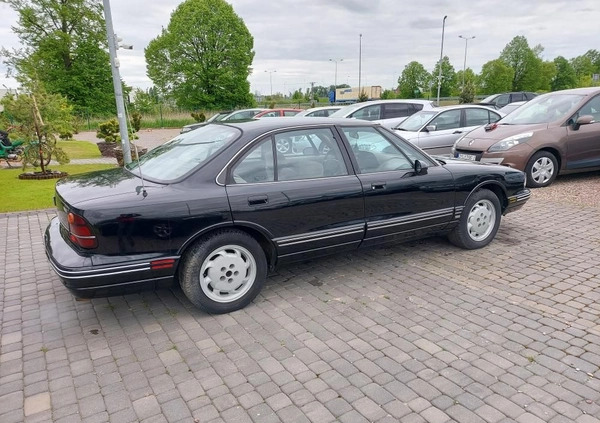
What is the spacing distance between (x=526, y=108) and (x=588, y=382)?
7647 mm

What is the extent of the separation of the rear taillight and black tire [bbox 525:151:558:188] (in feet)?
24.9

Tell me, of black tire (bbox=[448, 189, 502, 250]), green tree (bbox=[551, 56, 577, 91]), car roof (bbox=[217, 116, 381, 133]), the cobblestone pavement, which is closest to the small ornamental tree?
the cobblestone pavement

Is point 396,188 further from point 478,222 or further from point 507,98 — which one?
point 507,98

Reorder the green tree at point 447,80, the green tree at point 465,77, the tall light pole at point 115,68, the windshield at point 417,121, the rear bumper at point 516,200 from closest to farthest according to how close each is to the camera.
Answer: the rear bumper at point 516,200, the tall light pole at point 115,68, the windshield at point 417,121, the green tree at point 465,77, the green tree at point 447,80

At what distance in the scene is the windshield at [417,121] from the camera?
424 inches

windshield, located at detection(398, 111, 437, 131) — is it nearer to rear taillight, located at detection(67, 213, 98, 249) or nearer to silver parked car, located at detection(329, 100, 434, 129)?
silver parked car, located at detection(329, 100, 434, 129)

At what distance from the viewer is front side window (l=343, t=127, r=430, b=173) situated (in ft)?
14.0

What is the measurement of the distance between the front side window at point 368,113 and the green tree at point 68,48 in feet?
113

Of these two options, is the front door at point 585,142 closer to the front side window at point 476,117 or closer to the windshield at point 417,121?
the front side window at point 476,117

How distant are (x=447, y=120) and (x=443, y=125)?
0.57ft

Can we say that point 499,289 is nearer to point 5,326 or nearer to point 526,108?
point 5,326

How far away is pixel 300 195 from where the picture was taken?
3826 mm

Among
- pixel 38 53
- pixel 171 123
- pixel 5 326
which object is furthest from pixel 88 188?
pixel 38 53

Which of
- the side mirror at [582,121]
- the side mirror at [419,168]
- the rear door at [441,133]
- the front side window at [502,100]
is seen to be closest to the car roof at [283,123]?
the side mirror at [419,168]
